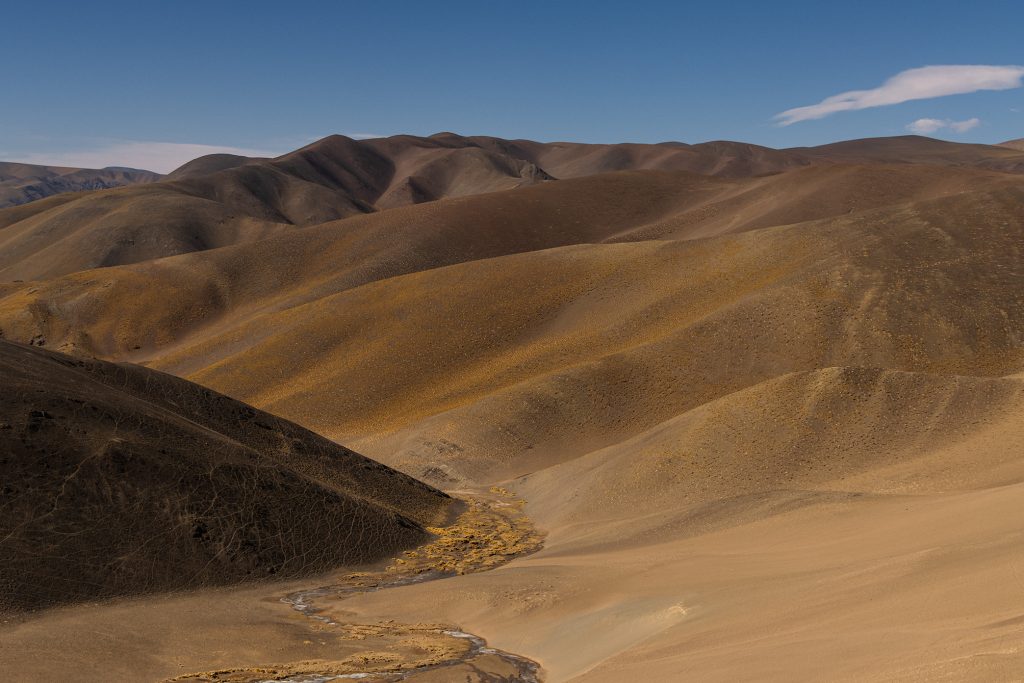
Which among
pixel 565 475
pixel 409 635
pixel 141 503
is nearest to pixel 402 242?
pixel 565 475

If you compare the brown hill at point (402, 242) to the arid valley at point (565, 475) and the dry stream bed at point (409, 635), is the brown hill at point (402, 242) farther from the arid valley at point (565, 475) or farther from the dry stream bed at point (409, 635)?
the dry stream bed at point (409, 635)

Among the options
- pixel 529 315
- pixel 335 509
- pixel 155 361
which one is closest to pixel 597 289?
pixel 529 315

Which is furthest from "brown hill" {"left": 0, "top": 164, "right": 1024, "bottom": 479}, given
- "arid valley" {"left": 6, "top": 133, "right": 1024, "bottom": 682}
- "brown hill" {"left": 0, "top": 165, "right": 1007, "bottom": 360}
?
"brown hill" {"left": 0, "top": 165, "right": 1007, "bottom": 360}

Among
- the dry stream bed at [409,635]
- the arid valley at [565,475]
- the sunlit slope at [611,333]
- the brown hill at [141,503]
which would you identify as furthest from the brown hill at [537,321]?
the brown hill at [141,503]

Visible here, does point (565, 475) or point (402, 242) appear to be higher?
point (402, 242)

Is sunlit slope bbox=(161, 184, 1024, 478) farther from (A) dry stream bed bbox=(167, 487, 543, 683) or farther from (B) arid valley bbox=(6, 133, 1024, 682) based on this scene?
(A) dry stream bed bbox=(167, 487, 543, 683)

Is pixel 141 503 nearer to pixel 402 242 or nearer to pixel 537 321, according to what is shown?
pixel 537 321
